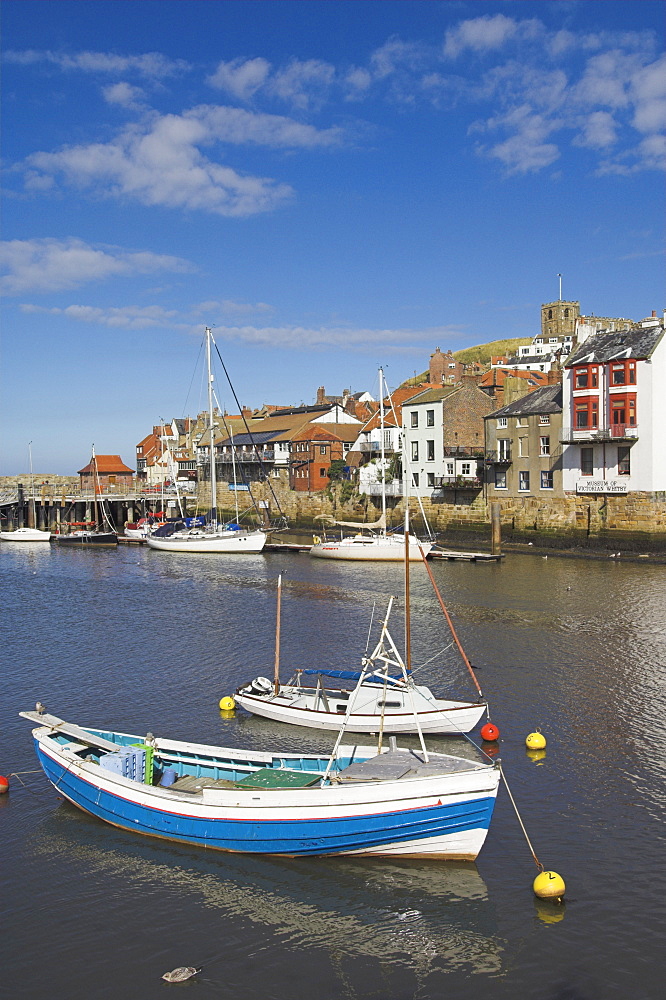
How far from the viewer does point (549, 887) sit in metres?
13.8

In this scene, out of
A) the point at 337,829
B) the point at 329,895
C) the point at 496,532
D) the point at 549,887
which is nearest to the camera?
the point at 549,887

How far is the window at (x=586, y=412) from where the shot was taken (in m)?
57.3

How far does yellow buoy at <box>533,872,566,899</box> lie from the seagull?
224 inches

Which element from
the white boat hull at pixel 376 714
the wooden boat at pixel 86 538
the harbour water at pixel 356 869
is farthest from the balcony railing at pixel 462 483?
the white boat hull at pixel 376 714

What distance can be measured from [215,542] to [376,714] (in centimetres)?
4979

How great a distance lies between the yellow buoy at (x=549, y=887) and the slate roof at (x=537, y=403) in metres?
50.8

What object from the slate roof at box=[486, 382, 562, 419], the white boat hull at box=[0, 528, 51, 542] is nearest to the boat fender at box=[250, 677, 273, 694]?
the slate roof at box=[486, 382, 562, 419]

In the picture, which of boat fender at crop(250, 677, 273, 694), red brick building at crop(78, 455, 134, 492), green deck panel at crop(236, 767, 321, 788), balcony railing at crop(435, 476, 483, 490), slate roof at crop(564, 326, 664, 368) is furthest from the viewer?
red brick building at crop(78, 455, 134, 492)

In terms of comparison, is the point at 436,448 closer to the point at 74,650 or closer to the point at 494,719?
the point at 74,650

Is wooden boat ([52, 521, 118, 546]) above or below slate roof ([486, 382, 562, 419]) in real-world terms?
below

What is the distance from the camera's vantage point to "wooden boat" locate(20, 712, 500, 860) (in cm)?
1453

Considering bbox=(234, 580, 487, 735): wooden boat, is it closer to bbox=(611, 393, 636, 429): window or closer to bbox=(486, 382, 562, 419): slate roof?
bbox=(611, 393, 636, 429): window

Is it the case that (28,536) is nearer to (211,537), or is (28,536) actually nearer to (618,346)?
(211,537)

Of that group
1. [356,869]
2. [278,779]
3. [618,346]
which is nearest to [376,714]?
[278,779]
